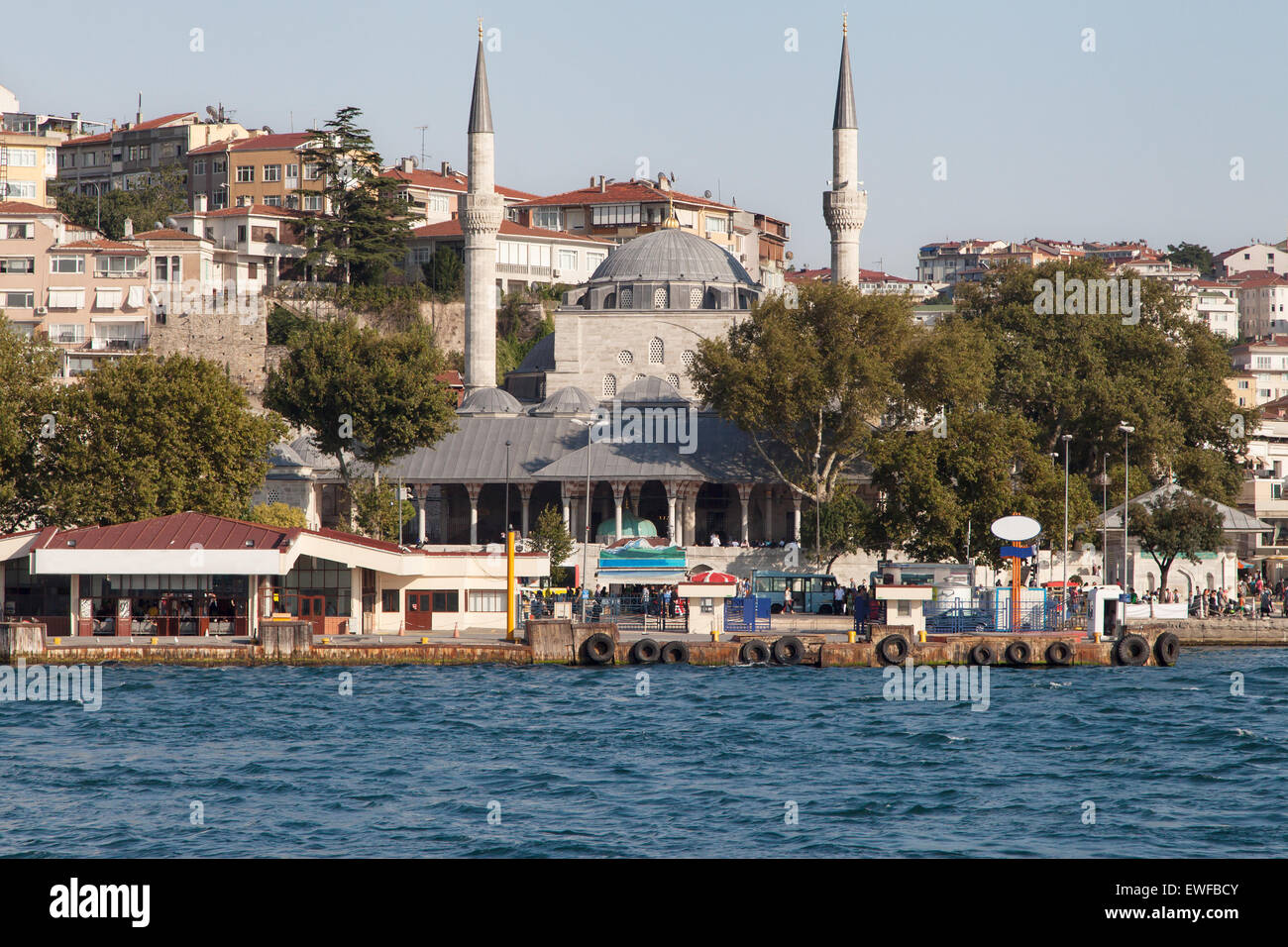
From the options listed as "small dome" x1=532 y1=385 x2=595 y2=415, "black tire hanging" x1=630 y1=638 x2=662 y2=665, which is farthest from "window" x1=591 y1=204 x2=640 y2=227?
"black tire hanging" x1=630 y1=638 x2=662 y2=665

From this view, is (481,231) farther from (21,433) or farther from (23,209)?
(21,433)

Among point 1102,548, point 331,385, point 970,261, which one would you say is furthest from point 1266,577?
point 970,261

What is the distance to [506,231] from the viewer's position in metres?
87.1

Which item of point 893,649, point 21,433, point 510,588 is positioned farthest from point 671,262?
point 893,649

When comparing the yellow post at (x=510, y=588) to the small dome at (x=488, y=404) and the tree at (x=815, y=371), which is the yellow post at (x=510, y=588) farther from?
the small dome at (x=488, y=404)

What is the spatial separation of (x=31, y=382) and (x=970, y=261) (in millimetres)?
113290

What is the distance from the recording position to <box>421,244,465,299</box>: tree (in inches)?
3182

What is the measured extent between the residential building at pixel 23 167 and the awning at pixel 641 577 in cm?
5058

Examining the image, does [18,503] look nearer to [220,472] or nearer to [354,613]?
[220,472]

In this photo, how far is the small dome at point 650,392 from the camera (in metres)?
65.9

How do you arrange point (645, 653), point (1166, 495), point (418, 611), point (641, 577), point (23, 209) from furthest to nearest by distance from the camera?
point (23, 209), point (1166, 495), point (641, 577), point (418, 611), point (645, 653)

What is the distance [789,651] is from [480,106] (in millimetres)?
35601

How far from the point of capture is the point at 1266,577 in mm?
58531

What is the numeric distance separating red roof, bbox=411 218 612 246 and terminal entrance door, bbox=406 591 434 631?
146ft
